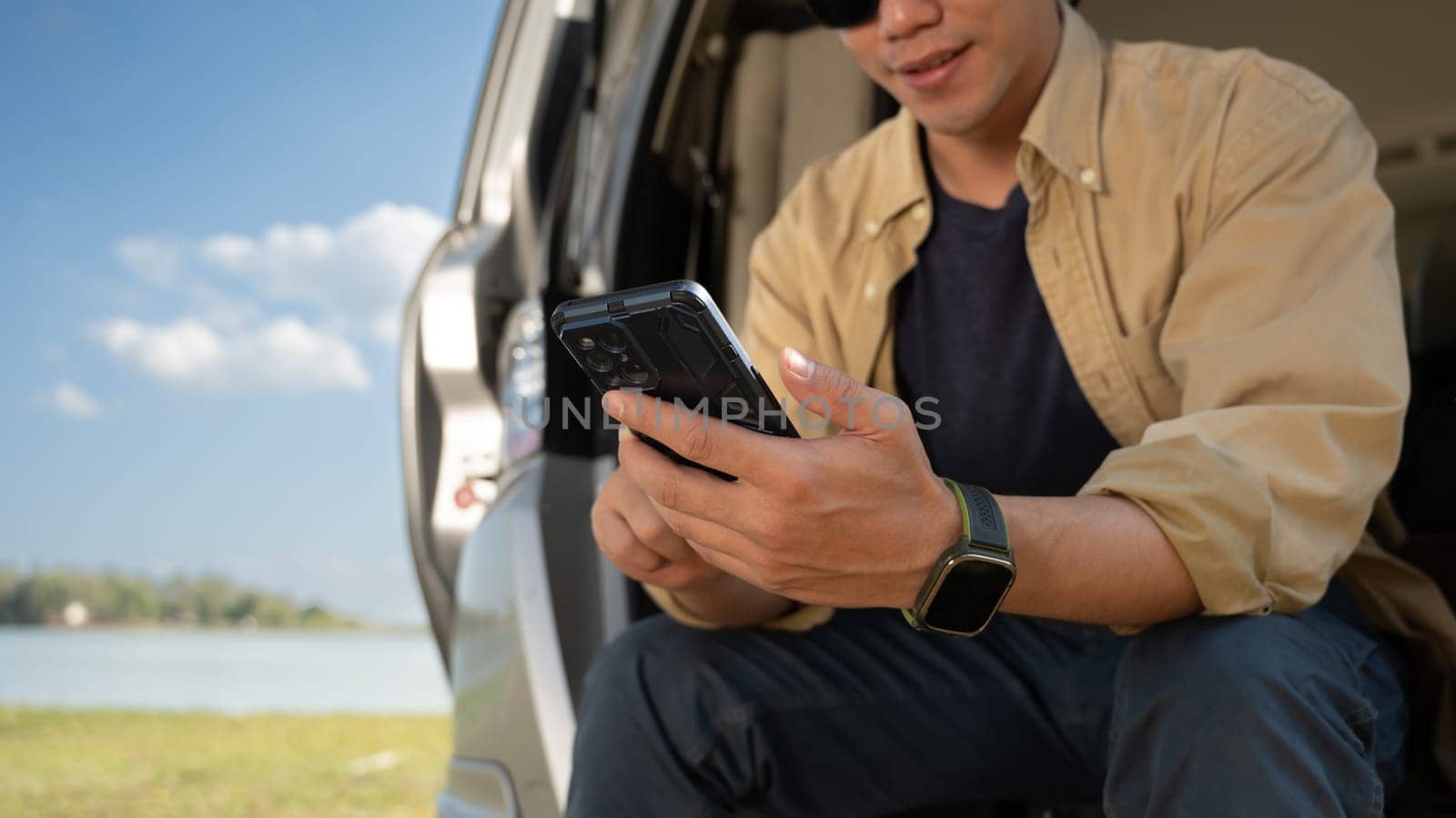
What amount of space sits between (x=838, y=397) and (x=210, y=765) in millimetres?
5882

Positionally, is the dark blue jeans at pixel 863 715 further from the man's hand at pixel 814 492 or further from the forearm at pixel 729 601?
the man's hand at pixel 814 492

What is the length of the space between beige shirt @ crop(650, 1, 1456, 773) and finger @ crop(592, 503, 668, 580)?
100mm

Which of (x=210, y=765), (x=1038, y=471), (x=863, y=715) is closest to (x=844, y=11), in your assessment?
(x=1038, y=471)

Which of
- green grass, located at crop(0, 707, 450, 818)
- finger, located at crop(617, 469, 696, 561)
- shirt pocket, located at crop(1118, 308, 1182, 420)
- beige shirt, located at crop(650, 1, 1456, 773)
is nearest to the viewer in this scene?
beige shirt, located at crop(650, 1, 1456, 773)

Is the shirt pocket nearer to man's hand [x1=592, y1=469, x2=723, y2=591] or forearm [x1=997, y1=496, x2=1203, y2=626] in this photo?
forearm [x1=997, y1=496, x2=1203, y2=626]

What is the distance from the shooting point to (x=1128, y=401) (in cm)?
130

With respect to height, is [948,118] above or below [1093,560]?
above

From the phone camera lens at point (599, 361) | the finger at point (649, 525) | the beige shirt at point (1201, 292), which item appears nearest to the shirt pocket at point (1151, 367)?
the beige shirt at point (1201, 292)

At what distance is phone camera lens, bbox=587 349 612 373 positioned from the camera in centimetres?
90

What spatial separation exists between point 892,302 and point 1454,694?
74cm

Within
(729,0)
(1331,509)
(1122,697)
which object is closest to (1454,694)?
(1331,509)

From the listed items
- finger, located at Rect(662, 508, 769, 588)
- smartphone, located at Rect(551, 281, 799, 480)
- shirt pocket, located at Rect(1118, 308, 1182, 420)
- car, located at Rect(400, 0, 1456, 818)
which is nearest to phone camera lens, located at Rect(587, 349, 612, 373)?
smartphone, located at Rect(551, 281, 799, 480)

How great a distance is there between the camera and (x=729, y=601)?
121 centimetres

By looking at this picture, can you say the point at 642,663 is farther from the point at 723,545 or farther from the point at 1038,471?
the point at 1038,471
